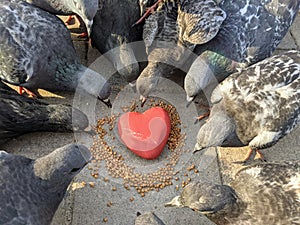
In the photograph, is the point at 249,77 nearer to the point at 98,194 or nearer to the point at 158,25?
the point at 158,25

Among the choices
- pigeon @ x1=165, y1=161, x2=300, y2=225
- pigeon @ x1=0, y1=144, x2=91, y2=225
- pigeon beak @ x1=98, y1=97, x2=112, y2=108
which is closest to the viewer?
pigeon @ x1=0, y1=144, x2=91, y2=225

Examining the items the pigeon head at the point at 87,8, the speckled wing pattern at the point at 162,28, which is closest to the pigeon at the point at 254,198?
the speckled wing pattern at the point at 162,28

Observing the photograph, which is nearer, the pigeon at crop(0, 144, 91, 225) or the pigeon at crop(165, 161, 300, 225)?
the pigeon at crop(0, 144, 91, 225)

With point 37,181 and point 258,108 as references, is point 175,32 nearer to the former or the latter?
point 258,108

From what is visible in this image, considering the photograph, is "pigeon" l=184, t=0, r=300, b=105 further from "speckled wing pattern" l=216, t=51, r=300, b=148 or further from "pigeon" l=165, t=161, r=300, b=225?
"pigeon" l=165, t=161, r=300, b=225

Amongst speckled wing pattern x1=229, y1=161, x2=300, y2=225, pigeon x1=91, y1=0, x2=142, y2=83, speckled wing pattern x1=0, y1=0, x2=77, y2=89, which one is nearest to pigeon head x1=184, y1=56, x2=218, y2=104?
pigeon x1=91, y1=0, x2=142, y2=83

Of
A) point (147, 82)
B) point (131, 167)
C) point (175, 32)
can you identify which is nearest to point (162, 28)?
point (175, 32)
